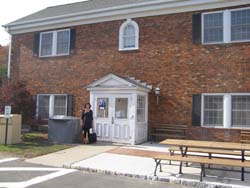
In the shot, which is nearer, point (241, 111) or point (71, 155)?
point (71, 155)

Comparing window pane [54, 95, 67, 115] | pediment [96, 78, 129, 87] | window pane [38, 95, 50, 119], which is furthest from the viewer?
window pane [38, 95, 50, 119]

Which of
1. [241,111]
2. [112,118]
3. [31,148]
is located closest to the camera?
[31,148]

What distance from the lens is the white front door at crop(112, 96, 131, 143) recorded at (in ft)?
46.5

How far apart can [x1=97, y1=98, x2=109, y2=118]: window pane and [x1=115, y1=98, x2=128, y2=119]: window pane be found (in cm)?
51

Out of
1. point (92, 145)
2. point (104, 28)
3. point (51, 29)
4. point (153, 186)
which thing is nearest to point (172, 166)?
point (153, 186)

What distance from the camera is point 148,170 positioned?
8.87 metres

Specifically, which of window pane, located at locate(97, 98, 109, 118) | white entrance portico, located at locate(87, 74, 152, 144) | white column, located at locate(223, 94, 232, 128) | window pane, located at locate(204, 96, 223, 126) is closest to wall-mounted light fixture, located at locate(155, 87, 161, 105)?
white entrance portico, located at locate(87, 74, 152, 144)

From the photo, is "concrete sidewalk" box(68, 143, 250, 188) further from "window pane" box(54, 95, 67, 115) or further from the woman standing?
"window pane" box(54, 95, 67, 115)

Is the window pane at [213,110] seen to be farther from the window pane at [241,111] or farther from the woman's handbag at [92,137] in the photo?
the woman's handbag at [92,137]

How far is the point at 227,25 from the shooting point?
13531 mm

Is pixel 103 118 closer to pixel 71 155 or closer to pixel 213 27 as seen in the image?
pixel 71 155

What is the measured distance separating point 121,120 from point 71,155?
12.8ft

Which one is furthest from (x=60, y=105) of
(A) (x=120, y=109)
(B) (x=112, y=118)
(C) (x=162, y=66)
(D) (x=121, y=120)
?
(C) (x=162, y=66)

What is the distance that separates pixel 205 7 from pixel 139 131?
646cm
